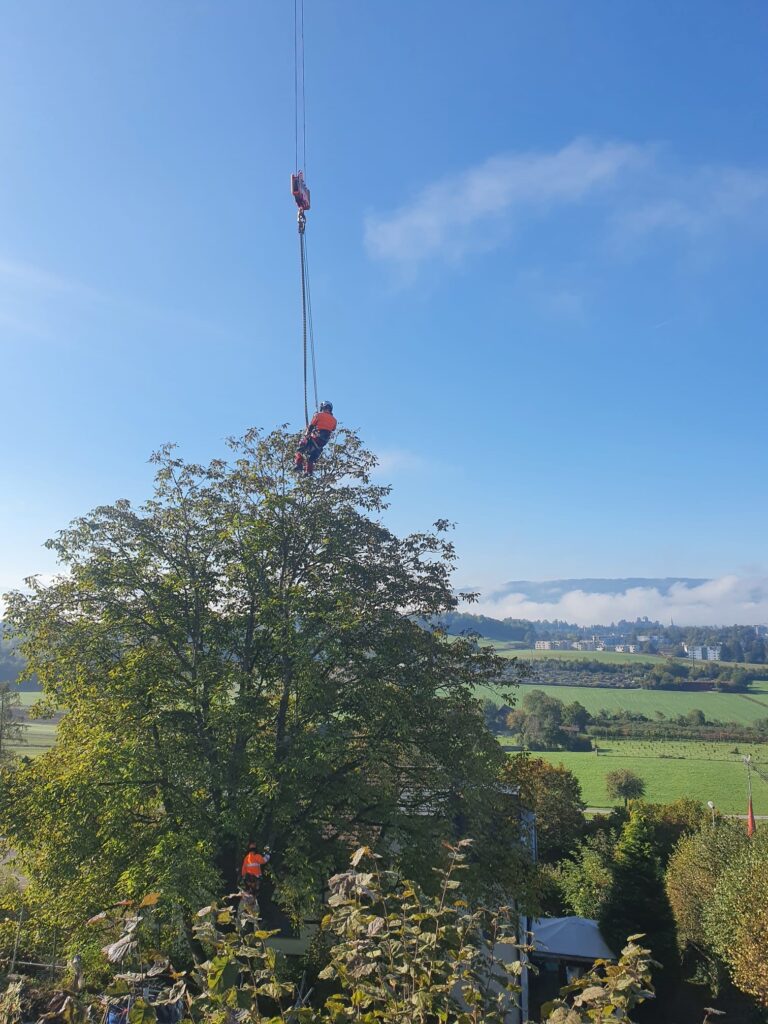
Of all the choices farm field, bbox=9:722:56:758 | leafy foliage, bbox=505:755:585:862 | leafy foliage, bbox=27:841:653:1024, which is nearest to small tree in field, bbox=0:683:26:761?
farm field, bbox=9:722:56:758

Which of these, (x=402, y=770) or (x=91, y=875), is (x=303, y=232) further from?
(x=91, y=875)

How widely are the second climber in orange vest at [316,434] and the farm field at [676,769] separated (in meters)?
45.5

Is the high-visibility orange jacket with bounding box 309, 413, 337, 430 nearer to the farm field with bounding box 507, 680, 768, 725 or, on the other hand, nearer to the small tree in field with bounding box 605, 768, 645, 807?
the small tree in field with bounding box 605, 768, 645, 807

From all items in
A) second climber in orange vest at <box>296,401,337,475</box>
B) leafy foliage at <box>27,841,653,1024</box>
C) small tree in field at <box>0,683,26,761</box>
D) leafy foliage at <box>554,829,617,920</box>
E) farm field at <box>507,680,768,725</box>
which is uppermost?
second climber in orange vest at <box>296,401,337,475</box>

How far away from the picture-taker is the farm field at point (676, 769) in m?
57.6

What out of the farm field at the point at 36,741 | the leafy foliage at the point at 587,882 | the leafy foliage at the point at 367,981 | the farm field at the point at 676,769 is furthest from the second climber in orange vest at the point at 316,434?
the farm field at the point at 676,769

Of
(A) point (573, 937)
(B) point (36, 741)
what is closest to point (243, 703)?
(A) point (573, 937)

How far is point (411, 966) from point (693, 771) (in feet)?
258

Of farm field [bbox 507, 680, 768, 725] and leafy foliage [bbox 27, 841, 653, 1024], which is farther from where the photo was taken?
farm field [bbox 507, 680, 768, 725]

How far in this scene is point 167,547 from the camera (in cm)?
1557

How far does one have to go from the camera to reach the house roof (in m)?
19.5

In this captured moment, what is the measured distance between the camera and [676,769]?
69.6 m

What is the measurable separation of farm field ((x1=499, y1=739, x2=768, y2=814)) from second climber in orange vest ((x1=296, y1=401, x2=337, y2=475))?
45.5 meters

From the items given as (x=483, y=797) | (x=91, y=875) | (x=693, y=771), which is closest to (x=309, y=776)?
(x=483, y=797)
